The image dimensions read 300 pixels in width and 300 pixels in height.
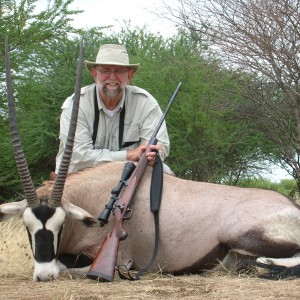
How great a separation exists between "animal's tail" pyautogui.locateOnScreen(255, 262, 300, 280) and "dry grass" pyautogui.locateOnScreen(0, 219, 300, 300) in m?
0.10

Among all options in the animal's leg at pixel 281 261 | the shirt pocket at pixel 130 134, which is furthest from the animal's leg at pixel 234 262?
the shirt pocket at pixel 130 134

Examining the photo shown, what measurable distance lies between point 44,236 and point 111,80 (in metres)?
1.93

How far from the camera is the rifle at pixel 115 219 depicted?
205 inches

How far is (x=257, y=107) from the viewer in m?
13.7

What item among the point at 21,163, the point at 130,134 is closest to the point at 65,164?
the point at 21,163

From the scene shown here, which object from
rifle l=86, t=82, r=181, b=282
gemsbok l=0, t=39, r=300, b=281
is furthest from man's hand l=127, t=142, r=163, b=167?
gemsbok l=0, t=39, r=300, b=281

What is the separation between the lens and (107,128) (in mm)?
6781

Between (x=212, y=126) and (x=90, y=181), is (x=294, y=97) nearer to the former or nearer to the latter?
(x=212, y=126)

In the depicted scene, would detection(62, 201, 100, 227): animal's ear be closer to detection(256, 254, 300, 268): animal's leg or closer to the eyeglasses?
detection(256, 254, 300, 268): animal's leg

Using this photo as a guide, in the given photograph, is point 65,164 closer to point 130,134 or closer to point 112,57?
point 130,134

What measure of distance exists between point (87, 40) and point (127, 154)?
9491 mm

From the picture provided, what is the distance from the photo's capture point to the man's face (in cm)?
671

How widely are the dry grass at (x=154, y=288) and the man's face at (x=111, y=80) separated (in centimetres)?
181

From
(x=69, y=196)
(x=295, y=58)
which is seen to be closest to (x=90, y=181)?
(x=69, y=196)
